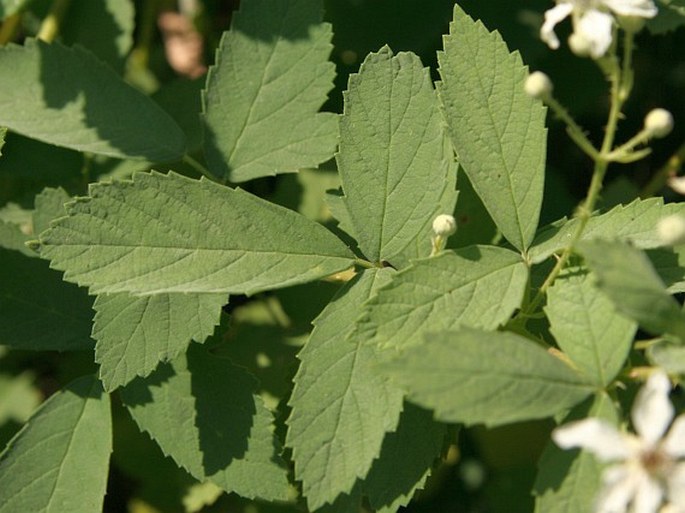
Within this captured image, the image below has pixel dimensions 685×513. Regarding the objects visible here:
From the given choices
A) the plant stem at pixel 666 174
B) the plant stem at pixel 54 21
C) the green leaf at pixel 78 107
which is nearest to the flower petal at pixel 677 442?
the green leaf at pixel 78 107

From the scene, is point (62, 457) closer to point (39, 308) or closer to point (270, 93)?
point (39, 308)

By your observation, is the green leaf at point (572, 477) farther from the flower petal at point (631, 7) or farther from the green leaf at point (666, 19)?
the green leaf at point (666, 19)

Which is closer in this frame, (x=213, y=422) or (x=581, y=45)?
(x=581, y=45)

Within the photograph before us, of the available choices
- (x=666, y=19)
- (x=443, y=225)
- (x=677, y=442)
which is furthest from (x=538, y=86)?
(x=666, y=19)

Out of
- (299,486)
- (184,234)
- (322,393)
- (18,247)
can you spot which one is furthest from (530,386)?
(18,247)

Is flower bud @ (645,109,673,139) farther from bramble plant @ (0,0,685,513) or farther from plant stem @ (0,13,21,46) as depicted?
plant stem @ (0,13,21,46)

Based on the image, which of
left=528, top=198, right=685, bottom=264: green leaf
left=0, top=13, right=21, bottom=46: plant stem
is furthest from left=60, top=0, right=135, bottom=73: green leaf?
left=528, top=198, right=685, bottom=264: green leaf

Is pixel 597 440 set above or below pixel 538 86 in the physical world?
below

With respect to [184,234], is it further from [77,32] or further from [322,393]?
[77,32]
